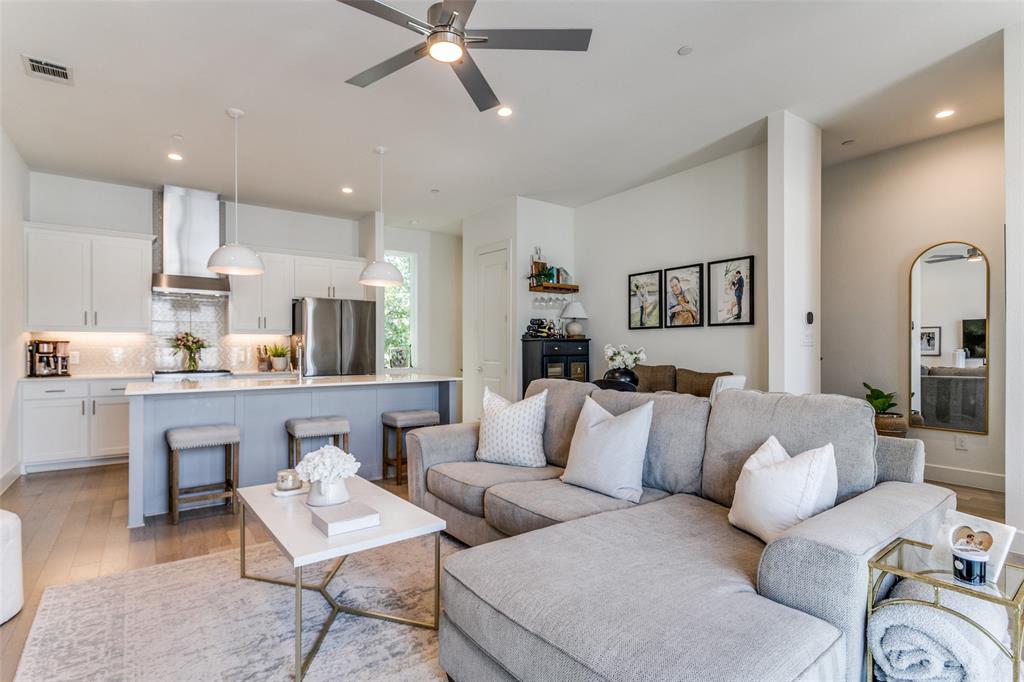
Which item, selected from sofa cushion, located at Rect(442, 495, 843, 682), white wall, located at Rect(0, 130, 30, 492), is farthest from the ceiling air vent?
sofa cushion, located at Rect(442, 495, 843, 682)

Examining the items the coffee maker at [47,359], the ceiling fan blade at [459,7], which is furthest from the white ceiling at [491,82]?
the coffee maker at [47,359]

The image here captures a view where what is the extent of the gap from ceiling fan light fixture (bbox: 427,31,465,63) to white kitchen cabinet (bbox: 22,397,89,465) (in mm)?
5064

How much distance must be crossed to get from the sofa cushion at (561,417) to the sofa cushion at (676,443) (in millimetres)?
547

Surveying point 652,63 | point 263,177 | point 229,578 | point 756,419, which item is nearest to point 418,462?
point 229,578

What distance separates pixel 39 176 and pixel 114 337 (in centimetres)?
176

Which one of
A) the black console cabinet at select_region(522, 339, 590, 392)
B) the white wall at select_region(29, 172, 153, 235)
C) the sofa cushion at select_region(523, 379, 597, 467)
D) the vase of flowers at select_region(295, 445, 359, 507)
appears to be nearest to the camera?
the vase of flowers at select_region(295, 445, 359, 507)

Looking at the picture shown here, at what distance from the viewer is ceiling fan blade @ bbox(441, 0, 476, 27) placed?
2.11 metres

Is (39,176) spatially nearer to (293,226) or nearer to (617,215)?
(293,226)

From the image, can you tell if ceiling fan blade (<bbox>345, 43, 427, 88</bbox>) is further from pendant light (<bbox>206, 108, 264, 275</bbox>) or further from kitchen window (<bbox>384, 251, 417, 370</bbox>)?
kitchen window (<bbox>384, 251, 417, 370</bbox>)

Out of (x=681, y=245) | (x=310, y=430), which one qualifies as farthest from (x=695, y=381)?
(x=310, y=430)

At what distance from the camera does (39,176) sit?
5.23 meters

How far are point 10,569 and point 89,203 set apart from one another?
4.75 metres

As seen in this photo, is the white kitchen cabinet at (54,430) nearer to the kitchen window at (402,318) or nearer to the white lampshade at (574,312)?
the kitchen window at (402,318)

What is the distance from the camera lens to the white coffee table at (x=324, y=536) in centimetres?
178
